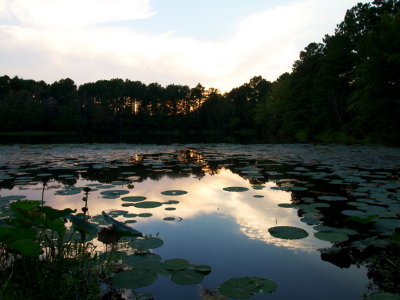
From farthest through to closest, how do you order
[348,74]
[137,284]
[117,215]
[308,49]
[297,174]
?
1. [308,49]
2. [348,74]
3. [297,174]
4. [117,215]
5. [137,284]

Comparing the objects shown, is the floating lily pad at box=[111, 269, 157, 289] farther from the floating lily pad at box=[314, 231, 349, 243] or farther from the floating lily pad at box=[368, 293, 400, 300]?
the floating lily pad at box=[314, 231, 349, 243]

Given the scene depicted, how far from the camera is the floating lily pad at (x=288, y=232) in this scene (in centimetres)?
337

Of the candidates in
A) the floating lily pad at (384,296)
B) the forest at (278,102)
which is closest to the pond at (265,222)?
the floating lily pad at (384,296)

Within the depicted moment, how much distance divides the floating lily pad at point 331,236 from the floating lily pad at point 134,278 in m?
1.94

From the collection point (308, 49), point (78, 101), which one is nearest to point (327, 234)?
point (308, 49)

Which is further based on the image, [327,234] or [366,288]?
[327,234]

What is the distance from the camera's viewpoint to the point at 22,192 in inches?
222

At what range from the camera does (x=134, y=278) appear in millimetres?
2361

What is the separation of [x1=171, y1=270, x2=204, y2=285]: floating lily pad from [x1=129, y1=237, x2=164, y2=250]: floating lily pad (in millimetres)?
645

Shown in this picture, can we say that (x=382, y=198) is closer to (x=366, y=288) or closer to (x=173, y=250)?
(x=366, y=288)

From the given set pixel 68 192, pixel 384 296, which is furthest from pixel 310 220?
pixel 68 192

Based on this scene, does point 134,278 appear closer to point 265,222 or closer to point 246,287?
point 246,287

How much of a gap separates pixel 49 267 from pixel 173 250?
50.3 inches

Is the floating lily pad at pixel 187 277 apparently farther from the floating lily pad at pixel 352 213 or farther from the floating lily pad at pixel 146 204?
Result: the floating lily pad at pixel 352 213
